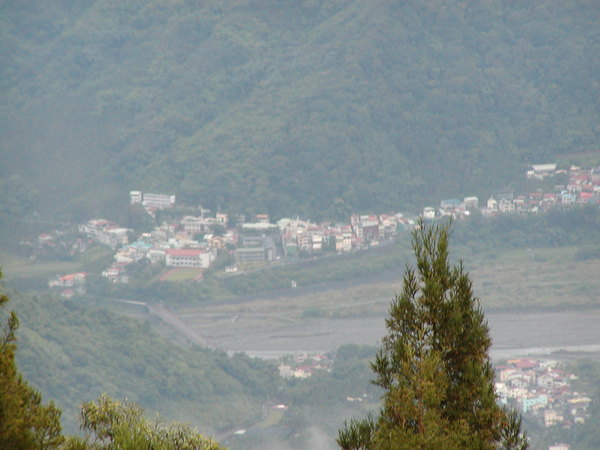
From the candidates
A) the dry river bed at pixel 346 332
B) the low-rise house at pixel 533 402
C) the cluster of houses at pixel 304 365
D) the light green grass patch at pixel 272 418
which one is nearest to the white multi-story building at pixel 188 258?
the dry river bed at pixel 346 332

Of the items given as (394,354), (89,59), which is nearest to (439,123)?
(89,59)

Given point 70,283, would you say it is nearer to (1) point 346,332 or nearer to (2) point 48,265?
(2) point 48,265

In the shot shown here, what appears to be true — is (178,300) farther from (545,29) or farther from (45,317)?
(545,29)

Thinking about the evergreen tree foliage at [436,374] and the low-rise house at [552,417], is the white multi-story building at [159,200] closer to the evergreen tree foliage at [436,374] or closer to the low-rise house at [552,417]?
the low-rise house at [552,417]

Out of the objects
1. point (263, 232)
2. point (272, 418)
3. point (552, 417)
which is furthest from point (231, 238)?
point (552, 417)

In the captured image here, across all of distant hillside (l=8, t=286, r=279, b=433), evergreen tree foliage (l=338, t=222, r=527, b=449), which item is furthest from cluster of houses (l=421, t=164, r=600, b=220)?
evergreen tree foliage (l=338, t=222, r=527, b=449)

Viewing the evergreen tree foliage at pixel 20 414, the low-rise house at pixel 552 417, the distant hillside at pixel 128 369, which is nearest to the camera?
the evergreen tree foliage at pixel 20 414

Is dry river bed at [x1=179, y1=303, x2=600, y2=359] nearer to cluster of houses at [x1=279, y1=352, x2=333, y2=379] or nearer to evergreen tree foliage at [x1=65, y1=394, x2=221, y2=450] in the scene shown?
cluster of houses at [x1=279, y1=352, x2=333, y2=379]
